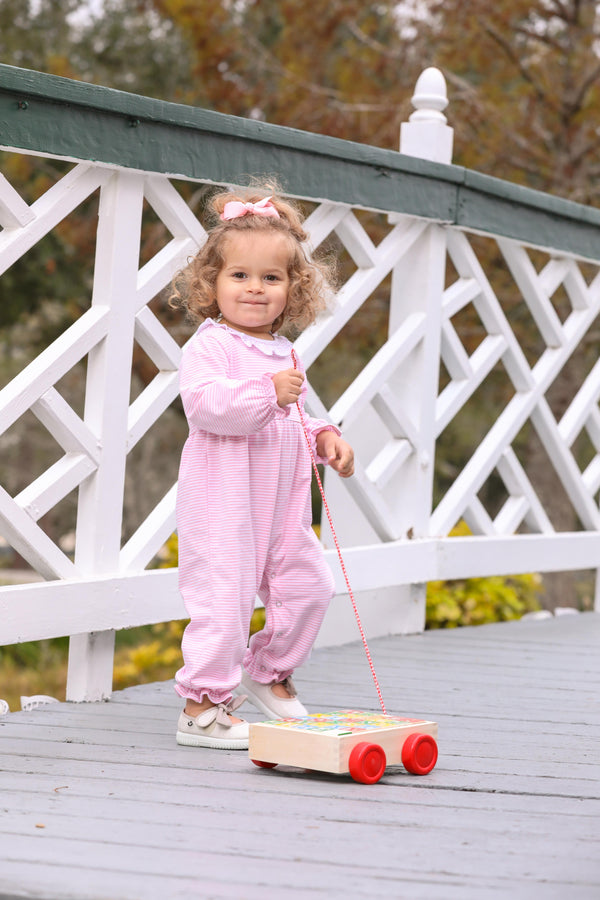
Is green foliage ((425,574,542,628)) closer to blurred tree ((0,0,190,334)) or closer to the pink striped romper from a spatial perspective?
the pink striped romper

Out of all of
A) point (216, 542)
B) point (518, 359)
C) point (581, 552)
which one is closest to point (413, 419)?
point (518, 359)

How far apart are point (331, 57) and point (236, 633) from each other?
824 centimetres

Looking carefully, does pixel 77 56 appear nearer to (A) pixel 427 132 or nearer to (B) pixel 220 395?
(A) pixel 427 132

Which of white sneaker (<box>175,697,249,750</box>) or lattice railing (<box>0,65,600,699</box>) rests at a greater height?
lattice railing (<box>0,65,600,699</box>)

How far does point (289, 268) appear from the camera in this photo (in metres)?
2.57

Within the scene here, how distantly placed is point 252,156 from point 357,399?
749 millimetres

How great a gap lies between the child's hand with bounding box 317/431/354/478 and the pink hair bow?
18.0 inches

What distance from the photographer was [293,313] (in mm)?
2635

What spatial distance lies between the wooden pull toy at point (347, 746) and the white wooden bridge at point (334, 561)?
1.4 inches

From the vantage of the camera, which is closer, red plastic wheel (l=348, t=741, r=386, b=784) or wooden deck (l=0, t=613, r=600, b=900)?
wooden deck (l=0, t=613, r=600, b=900)

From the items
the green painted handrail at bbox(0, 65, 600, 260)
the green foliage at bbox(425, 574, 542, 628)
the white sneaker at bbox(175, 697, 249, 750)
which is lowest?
the white sneaker at bbox(175, 697, 249, 750)

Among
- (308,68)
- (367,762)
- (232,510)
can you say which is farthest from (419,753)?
(308,68)

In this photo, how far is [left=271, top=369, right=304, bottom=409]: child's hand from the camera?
2.38 m

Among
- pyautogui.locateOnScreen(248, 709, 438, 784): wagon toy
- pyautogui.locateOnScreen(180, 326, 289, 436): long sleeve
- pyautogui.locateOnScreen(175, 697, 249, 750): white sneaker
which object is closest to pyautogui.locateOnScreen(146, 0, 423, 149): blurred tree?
pyautogui.locateOnScreen(180, 326, 289, 436): long sleeve
